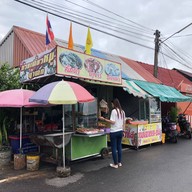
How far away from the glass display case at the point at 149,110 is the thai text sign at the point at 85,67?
2.54 metres

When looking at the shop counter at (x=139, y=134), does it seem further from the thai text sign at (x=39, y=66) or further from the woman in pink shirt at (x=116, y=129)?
the thai text sign at (x=39, y=66)

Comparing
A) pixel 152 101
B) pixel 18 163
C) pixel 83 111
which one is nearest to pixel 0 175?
pixel 18 163

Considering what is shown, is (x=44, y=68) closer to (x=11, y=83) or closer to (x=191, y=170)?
(x=11, y=83)

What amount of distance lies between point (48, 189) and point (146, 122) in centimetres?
598

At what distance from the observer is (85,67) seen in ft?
24.8

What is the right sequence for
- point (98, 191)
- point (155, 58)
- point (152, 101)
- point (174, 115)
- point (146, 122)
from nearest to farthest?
point (98, 191), point (146, 122), point (152, 101), point (174, 115), point (155, 58)

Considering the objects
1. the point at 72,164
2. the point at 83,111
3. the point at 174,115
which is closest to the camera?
the point at 72,164

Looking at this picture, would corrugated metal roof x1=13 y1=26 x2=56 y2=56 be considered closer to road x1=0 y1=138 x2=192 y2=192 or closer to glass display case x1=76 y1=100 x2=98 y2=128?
glass display case x1=76 y1=100 x2=98 y2=128

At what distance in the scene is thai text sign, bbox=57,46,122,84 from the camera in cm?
680

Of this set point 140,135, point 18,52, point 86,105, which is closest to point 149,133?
point 140,135

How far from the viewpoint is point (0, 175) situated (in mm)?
5871

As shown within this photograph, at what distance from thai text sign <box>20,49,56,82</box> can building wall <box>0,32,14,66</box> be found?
10.1ft

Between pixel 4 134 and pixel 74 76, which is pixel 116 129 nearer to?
pixel 74 76

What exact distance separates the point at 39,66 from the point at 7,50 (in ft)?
15.8
